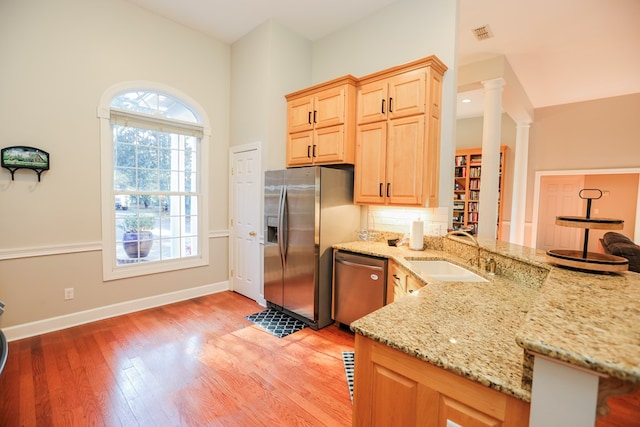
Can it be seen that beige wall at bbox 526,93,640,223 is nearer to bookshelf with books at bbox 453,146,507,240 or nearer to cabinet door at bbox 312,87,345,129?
bookshelf with books at bbox 453,146,507,240

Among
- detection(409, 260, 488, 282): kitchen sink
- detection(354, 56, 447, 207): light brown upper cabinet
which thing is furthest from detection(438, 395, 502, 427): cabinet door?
detection(354, 56, 447, 207): light brown upper cabinet

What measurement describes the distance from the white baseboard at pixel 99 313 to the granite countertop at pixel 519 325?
3.39m

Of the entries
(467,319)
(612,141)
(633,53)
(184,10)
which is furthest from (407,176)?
(612,141)

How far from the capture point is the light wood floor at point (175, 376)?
191 cm

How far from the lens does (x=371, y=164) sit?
3168 millimetres

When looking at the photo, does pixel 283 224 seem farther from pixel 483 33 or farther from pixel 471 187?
pixel 471 187

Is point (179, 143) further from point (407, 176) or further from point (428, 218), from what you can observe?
point (428, 218)

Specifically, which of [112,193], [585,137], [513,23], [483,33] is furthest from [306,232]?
[585,137]

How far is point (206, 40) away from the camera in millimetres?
4090

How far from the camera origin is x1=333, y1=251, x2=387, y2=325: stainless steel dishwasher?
2.81 m

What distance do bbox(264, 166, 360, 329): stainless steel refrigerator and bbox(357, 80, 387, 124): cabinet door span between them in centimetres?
65

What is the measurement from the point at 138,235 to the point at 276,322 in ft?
6.80

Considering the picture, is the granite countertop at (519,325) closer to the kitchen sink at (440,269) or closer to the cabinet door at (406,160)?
the kitchen sink at (440,269)

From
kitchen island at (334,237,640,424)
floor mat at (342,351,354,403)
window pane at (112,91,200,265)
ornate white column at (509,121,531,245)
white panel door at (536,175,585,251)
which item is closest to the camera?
kitchen island at (334,237,640,424)
